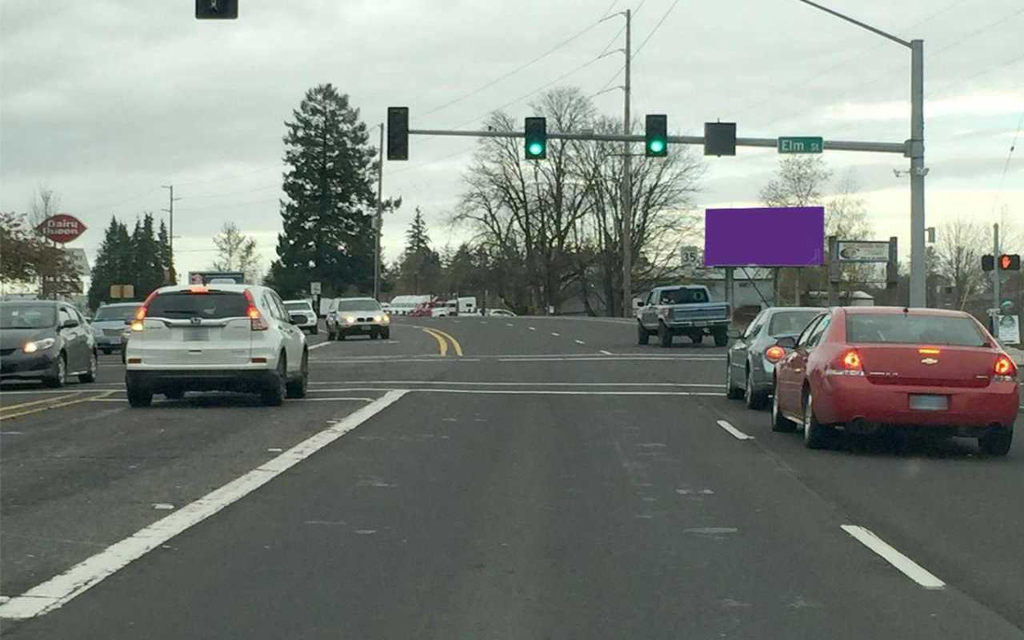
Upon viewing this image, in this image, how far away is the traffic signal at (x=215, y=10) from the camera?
2033 cm

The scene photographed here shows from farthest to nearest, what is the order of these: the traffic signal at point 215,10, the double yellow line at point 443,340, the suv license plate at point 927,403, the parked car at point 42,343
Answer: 1. the double yellow line at point 443,340
2. the parked car at point 42,343
3. the traffic signal at point 215,10
4. the suv license plate at point 927,403

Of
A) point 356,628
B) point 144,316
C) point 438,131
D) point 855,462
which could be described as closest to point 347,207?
point 438,131

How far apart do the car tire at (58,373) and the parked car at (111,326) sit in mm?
15969

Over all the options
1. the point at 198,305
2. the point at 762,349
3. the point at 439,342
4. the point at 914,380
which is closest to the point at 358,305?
the point at 439,342

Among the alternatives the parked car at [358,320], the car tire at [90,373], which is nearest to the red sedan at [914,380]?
the car tire at [90,373]

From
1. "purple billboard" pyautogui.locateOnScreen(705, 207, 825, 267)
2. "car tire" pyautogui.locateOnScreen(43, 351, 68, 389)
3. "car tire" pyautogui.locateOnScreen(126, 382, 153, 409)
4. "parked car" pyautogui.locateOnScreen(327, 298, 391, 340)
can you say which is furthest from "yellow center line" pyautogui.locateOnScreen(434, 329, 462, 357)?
"purple billboard" pyautogui.locateOnScreen(705, 207, 825, 267)

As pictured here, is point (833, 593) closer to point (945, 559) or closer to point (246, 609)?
point (945, 559)

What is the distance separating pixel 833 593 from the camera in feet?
24.9

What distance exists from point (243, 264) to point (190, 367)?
11399 cm

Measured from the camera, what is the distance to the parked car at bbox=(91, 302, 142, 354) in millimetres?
40375

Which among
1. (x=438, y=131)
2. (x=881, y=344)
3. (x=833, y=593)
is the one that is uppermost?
(x=438, y=131)

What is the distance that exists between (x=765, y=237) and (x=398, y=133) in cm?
4368

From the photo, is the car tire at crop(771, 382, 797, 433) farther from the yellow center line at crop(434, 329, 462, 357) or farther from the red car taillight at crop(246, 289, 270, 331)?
the yellow center line at crop(434, 329, 462, 357)

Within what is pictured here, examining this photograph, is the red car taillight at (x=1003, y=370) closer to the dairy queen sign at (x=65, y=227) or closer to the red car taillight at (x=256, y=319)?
the red car taillight at (x=256, y=319)
